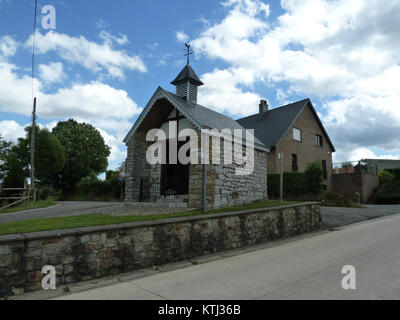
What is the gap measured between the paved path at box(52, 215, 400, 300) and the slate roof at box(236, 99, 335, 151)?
14.5m

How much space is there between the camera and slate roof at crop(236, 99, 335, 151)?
20959 millimetres

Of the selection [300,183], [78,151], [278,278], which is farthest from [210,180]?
[78,151]

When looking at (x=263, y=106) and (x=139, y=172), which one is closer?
(x=139, y=172)

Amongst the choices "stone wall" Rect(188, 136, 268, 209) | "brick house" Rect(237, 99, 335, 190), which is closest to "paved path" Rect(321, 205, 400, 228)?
"stone wall" Rect(188, 136, 268, 209)

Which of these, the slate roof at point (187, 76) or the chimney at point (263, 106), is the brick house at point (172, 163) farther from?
the chimney at point (263, 106)

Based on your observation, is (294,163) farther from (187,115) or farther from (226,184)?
(187,115)

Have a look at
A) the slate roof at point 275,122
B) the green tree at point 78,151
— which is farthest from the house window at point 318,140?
the green tree at point 78,151

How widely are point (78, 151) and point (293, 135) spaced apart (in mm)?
26705

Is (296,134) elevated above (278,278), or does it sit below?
above

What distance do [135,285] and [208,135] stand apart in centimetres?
604

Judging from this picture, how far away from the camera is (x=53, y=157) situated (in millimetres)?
26594

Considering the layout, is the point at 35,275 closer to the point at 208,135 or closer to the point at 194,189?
the point at 194,189

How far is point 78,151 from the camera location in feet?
115
